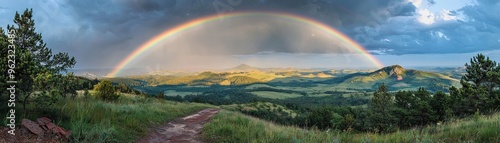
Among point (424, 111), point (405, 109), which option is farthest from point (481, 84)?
point (405, 109)

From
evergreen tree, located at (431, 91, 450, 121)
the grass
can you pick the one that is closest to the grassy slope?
the grass

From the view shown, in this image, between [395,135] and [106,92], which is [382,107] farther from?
[395,135]

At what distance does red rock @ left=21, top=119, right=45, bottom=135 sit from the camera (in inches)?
323

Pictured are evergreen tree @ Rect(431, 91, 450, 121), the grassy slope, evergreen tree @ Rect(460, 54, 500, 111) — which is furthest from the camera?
evergreen tree @ Rect(431, 91, 450, 121)

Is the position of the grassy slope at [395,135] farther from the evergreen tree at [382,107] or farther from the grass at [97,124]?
the evergreen tree at [382,107]

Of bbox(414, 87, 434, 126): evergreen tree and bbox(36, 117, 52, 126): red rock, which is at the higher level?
bbox(36, 117, 52, 126): red rock

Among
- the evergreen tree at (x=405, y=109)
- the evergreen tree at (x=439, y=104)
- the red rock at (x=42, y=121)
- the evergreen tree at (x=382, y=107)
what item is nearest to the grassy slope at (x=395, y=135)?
the red rock at (x=42, y=121)

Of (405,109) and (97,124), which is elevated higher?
(97,124)

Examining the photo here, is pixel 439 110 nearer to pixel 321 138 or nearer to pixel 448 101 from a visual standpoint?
pixel 448 101

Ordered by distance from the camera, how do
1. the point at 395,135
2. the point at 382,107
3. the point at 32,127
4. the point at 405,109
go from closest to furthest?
1. the point at 32,127
2. the point at 395,135
3. the point at 382,107
4. the point at 405,109

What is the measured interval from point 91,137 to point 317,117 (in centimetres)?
9030

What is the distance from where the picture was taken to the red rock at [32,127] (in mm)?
8195

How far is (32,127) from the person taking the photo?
833cm

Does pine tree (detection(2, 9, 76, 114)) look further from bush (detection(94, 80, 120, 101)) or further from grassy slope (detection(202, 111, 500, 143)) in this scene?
bush (detection(94, 80, 120, 101))
